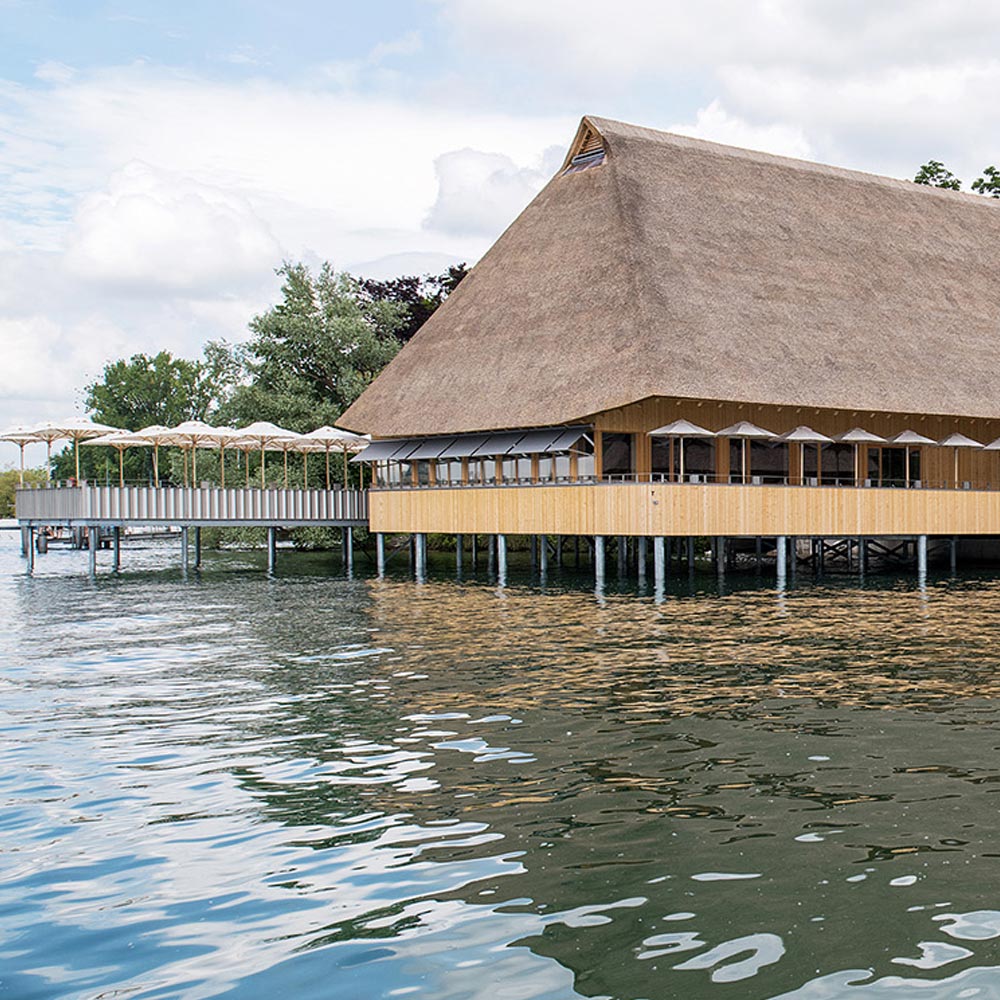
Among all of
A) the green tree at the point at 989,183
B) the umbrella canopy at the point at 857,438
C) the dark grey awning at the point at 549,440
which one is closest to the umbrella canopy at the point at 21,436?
the dark grey awning at the point at 549,440

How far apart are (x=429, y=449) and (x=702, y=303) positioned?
9394 mm

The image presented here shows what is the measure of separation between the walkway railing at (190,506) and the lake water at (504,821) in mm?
20600

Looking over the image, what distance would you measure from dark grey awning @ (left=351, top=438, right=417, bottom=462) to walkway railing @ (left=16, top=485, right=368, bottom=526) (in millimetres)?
2589

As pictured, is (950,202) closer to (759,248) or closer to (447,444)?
(759,248)

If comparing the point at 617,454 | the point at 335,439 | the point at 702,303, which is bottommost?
the point at 617,454

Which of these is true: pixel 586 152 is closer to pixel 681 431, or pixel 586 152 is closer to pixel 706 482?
pixel 681 431

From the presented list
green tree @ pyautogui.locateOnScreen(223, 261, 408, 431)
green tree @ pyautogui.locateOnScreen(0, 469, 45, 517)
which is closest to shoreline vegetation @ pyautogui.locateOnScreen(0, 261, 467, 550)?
green tree @ pyautogui.locateOnScreen(223, 261, 408, 431)

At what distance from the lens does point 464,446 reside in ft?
124

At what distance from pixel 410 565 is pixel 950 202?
22915mm

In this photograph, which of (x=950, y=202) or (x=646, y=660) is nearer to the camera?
(x=646, y=660)

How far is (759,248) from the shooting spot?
3866 cm

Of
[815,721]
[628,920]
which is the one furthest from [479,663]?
[628,920]

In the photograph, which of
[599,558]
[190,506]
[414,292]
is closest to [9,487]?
[414,292]

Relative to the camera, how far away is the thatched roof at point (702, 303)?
113 ft
